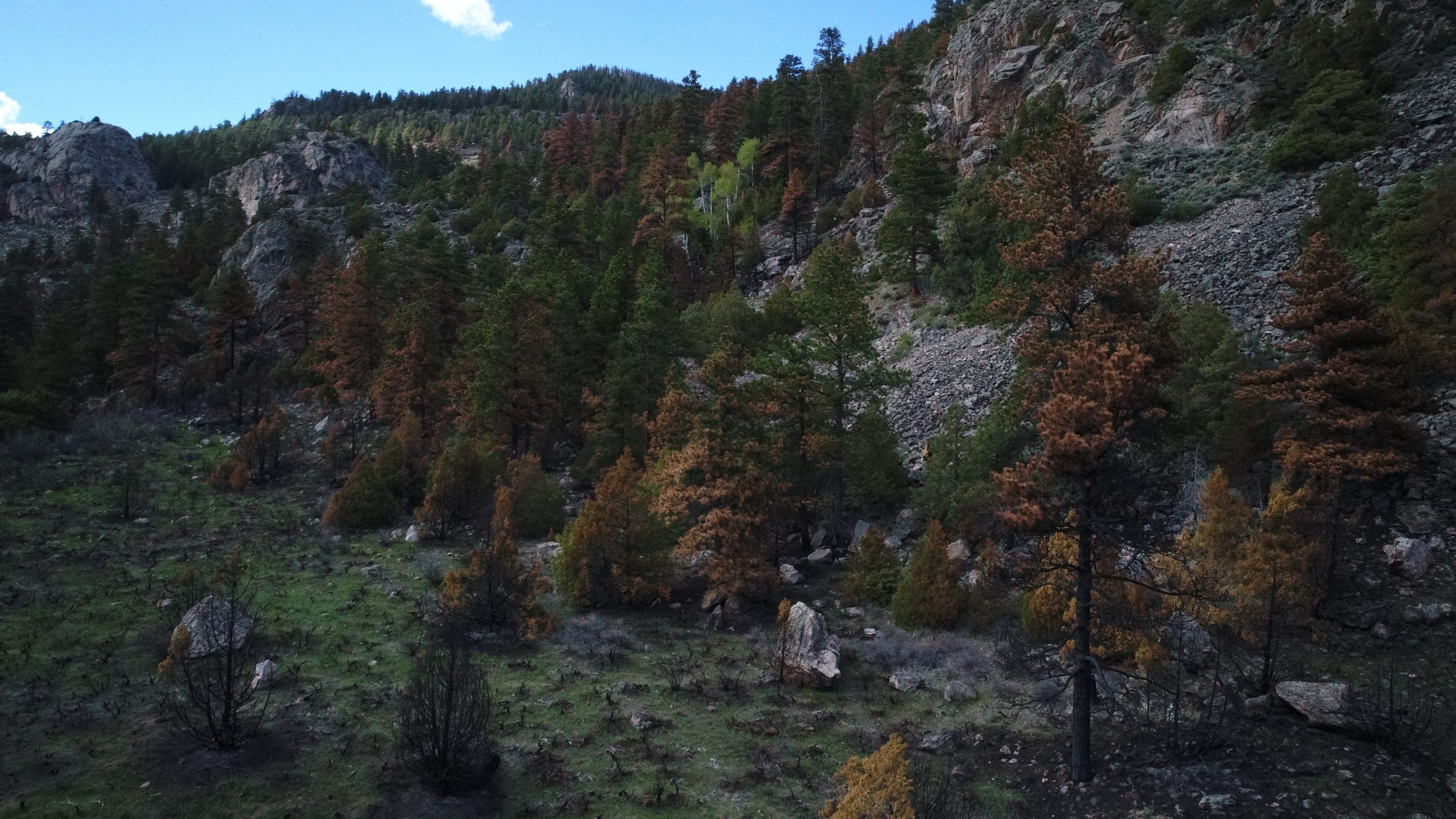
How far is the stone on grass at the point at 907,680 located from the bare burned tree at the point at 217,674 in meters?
12.8

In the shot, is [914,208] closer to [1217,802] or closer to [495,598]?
[495,598]

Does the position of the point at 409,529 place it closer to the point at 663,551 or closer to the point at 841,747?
the point at 663,551

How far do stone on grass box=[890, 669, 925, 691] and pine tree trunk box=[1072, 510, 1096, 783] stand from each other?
465 cm

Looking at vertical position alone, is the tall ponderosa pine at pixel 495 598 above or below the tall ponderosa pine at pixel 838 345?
below

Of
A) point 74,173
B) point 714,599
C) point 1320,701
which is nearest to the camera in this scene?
point 1320,701

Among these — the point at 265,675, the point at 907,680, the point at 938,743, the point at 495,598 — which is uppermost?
the point at 495,598

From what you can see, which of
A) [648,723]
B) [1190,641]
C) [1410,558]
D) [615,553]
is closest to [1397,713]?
[1190,641]

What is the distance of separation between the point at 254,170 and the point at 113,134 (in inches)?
1344

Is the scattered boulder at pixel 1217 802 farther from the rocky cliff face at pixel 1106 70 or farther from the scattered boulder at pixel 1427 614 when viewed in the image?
the rocky cliff face at pixel 1106 70

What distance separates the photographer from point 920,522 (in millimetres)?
24547

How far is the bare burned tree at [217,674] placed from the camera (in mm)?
13141

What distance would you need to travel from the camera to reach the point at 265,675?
16.2 meters

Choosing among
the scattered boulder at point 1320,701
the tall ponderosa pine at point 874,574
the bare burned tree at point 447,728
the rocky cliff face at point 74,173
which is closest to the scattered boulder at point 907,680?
the tall ponderosa pine at point 874,574

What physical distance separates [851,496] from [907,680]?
10032 millimetres
